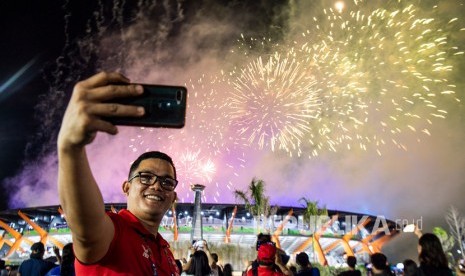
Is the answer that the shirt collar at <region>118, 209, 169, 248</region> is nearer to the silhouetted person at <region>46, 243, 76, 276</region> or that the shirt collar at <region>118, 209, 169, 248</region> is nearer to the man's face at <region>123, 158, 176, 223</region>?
the man's face at <region>123, 158, 176, 223</region>

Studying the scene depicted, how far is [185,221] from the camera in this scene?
170 ft

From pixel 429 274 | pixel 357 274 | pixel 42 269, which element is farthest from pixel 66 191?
pixel 357 274

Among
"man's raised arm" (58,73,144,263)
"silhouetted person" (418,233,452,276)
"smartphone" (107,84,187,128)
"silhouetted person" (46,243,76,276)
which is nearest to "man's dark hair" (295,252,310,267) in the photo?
"silhouetted person" (418,233,452,276)

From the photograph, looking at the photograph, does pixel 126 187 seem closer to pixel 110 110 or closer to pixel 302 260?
pixel 110 110

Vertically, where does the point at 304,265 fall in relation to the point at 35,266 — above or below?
below

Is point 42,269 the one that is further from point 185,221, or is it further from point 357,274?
point 185,221

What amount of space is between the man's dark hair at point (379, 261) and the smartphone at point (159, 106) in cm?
603

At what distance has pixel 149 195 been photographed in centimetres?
205

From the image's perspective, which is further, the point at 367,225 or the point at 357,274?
the point at 367,225

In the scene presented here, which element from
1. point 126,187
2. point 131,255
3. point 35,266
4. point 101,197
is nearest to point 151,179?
point 126,187

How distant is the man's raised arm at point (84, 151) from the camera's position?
1082 millimetres

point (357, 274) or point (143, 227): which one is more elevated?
point (143, 227)

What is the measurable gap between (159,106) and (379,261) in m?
6.19

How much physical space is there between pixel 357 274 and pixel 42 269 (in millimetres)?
5829
